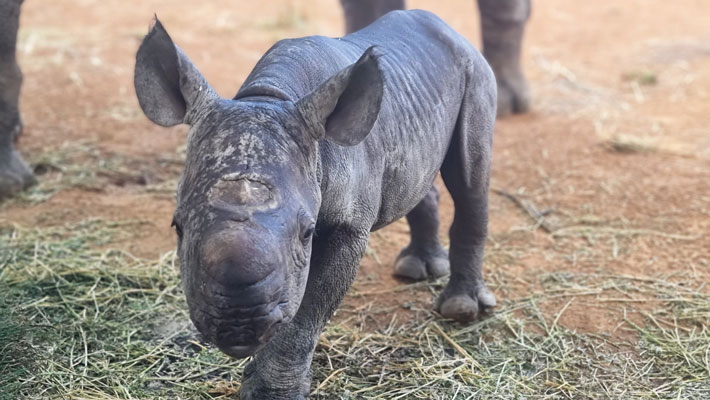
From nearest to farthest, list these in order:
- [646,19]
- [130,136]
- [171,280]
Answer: [171,280], [130,136], [646,19]

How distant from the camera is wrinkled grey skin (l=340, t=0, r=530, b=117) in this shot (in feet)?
29.7

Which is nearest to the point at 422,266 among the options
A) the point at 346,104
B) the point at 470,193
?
the point at 470,193

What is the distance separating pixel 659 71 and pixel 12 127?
7719mm

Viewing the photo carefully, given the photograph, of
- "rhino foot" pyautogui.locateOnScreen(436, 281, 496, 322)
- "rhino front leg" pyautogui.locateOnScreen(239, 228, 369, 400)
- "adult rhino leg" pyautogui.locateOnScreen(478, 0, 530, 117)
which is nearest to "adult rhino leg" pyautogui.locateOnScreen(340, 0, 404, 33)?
"adult rhino leg" pyautogui.locateOnScreen(478, 0, 530, 117)

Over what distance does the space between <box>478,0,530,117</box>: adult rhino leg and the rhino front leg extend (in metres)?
5.79

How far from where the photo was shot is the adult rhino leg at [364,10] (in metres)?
7.79

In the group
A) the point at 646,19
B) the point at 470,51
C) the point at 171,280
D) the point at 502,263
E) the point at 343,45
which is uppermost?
the point at 343,45

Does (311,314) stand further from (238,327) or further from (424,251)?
(424,251)

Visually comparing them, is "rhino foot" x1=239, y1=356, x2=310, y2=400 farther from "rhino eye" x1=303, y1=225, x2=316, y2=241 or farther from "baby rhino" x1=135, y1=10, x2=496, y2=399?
"rhino eye" x1=303, y1=225, x2=316, y2=241

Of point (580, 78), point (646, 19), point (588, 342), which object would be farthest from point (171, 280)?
point (646, 19)

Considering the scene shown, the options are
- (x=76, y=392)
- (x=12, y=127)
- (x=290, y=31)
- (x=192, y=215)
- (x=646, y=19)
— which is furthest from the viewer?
(x=646, y=19)

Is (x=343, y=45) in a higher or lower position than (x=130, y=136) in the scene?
higher

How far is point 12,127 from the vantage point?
262 inches

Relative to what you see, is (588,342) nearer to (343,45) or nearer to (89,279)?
(343,45)
